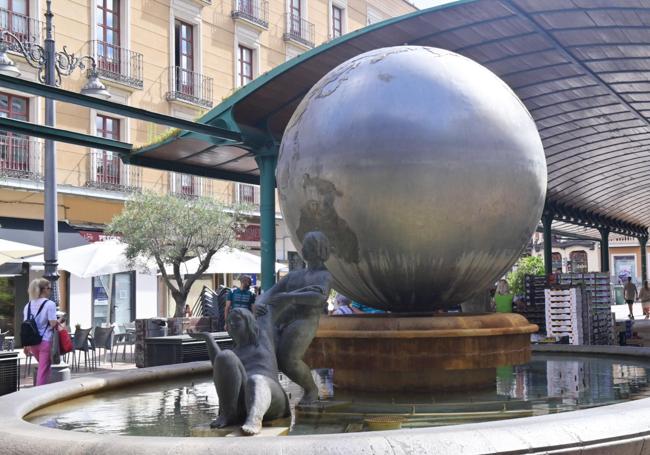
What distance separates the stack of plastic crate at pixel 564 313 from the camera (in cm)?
1518

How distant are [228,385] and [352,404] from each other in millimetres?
1436

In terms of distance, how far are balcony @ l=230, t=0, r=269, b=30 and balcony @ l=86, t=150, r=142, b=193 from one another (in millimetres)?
8217

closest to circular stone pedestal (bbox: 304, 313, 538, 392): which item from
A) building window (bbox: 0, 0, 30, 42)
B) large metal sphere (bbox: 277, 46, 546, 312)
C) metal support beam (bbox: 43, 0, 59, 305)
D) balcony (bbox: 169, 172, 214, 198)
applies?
large metal sphere (bbox: 277, 46, 546, 312)

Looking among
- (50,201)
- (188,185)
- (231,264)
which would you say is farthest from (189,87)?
(50,201)

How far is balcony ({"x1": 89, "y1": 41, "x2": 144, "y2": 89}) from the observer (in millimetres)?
26312

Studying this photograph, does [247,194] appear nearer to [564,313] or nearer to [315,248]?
[564,313]

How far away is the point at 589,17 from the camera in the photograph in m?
12.1

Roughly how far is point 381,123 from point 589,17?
24.3 ft

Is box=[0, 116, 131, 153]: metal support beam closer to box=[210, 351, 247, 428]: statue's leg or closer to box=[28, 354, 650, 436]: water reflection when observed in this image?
box=[28, 354, 650, 436]: water reflection

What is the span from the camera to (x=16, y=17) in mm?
23828

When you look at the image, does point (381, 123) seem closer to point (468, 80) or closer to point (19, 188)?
point (468, 80)

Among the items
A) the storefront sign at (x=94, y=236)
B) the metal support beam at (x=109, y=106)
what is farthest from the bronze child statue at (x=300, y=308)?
the storefront sign at (x=94, y=236)

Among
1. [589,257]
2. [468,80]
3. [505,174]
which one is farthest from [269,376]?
[589,257]

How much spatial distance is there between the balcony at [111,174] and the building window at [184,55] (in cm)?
410
